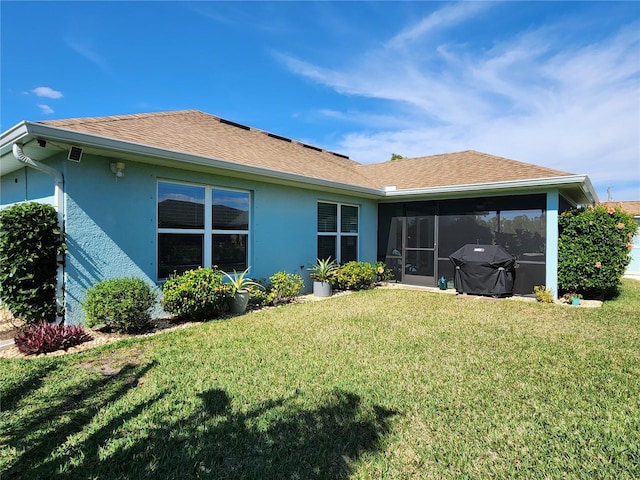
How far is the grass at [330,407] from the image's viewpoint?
2.42 metres

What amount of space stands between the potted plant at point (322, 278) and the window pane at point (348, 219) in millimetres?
1802

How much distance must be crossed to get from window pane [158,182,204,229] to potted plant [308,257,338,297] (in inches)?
142

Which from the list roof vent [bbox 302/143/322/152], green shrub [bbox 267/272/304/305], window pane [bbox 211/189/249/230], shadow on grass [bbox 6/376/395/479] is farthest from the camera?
roof vent [bbox 302/143/322/152]

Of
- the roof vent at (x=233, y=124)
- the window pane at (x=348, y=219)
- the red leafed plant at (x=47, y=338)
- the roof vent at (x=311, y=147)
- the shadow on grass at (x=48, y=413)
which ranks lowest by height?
the shadow on grass at (x=48, y=413)

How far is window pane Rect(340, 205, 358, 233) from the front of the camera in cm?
1105

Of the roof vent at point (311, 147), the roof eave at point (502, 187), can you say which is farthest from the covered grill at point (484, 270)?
the roof vent at point (311, 147)

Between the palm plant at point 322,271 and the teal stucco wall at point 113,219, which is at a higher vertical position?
the teal stucco wall at point 113,219

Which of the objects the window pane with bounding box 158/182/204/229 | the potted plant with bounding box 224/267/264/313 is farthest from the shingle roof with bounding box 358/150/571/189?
the window pane with bounding box 158/182/204/229

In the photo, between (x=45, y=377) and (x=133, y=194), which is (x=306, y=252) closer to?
(x=133, y=194)

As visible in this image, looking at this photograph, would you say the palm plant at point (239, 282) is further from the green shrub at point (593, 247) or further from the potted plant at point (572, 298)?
the green shrub at point (593, 247)

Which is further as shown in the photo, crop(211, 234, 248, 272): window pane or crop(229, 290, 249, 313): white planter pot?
crop(211, 234, 248, 272): window pane

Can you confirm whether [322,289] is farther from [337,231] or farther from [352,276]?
[337,231]

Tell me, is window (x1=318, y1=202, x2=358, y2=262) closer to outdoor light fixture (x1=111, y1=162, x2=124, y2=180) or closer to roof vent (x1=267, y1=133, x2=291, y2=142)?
roof vent (x1=267, y1=133, x2=291, y2=142)

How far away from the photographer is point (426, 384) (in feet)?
12.1
